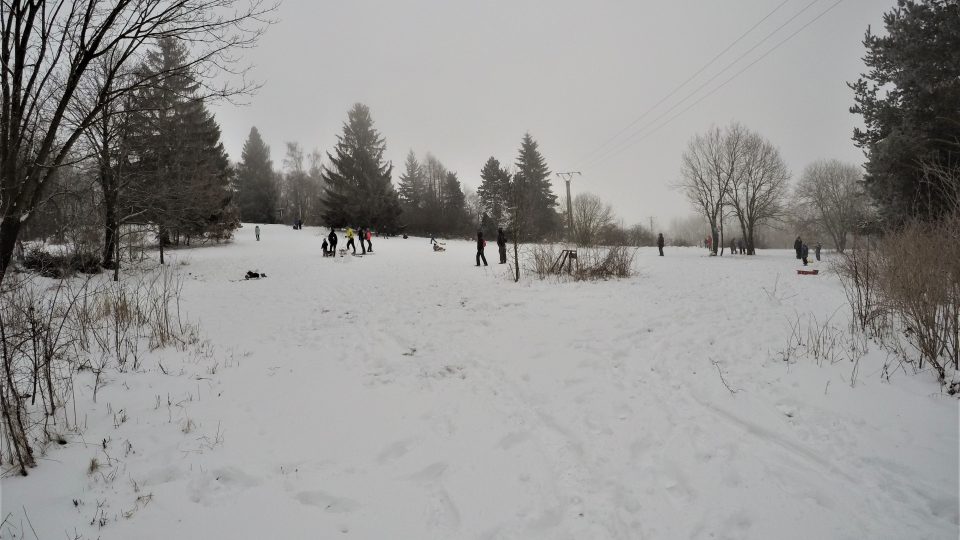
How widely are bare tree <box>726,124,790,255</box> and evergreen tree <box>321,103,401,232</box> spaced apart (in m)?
31.1

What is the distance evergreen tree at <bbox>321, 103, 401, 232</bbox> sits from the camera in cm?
3628

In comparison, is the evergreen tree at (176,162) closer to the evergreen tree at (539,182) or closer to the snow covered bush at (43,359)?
the snow covered bush at (43,359)

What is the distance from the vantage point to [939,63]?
13188mm

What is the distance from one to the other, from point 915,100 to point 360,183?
3620 centimetres

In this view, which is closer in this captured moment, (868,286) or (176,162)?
(868,286)

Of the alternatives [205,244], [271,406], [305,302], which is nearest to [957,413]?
[271,406]

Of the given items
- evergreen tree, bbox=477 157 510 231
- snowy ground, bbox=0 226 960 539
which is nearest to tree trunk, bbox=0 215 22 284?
snowy ground, bbox=0 226 960 539

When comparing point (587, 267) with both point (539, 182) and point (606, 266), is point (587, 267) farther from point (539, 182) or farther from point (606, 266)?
point (539, 182)

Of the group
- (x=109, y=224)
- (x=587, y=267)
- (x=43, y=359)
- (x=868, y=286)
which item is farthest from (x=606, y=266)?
(x=109, y=224)

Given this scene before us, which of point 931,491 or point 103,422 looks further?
point 103,422

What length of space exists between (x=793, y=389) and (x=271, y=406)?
5.97 metres

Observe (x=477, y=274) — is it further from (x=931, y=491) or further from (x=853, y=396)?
(x=931, y=491)

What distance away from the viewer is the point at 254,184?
149 ft

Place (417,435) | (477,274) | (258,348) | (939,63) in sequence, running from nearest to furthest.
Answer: (417,435) → (258,348) → (939,63) → (477,274)
